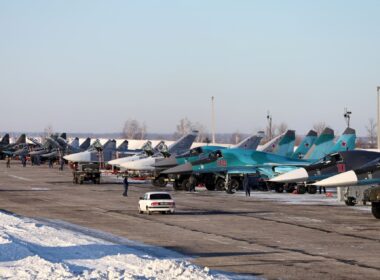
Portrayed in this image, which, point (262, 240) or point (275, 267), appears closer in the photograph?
point (275, 267)

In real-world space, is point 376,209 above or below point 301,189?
below

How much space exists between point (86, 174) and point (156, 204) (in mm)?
32239

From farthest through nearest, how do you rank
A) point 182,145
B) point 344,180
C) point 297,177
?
point 182,145, point 297,177, point 344,180

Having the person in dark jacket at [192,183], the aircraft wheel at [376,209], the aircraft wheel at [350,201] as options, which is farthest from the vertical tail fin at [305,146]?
the aircraft wheel at [376,209]

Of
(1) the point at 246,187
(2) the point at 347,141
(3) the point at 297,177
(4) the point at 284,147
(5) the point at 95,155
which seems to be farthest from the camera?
(5) the point at 95,155

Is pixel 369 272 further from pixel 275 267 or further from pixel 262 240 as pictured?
pixel 262 240

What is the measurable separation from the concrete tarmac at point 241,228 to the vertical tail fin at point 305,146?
1484 centimetres

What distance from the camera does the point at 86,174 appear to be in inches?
2881

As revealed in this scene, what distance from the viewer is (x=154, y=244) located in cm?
2898

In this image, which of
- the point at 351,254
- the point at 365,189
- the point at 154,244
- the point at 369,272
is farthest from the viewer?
the point at 365,189

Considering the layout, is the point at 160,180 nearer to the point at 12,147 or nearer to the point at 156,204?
the point at 156,204

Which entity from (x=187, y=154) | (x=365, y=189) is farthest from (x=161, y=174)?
(x=365, y=189)

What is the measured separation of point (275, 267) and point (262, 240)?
22.2 feet

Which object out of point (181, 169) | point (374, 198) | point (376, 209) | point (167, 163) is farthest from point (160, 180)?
point (374, 198)
